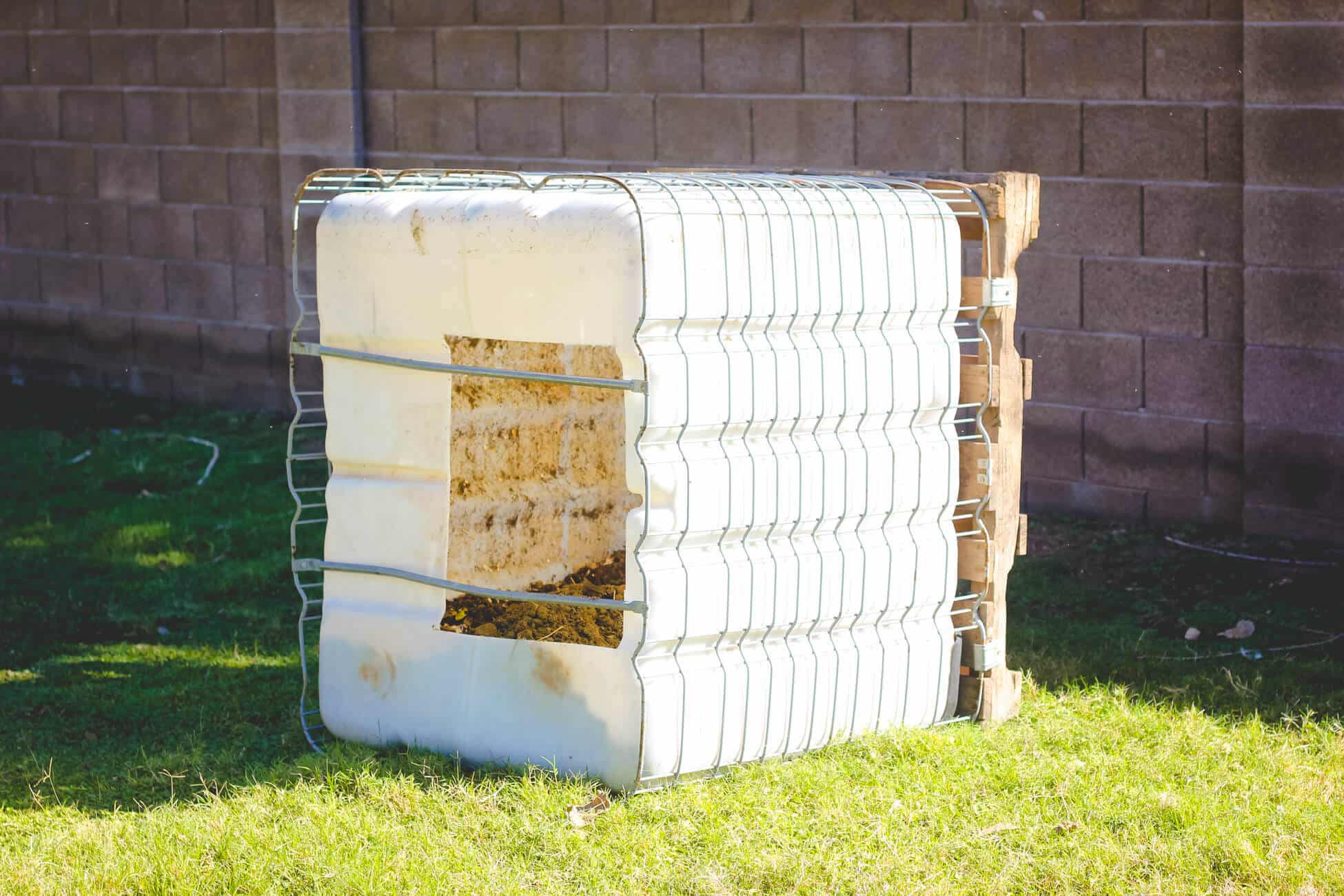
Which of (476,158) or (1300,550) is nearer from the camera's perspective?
(1300,550)

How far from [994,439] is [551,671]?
1.43 metres

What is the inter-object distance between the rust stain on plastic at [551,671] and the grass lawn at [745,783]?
225 mm

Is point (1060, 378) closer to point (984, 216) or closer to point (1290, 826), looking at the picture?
point (984, 216)

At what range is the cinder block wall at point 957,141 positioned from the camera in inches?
261

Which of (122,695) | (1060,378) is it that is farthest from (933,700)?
(1060,378)

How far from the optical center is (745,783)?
4.19 metres

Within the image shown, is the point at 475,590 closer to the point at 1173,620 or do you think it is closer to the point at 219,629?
the point at 219,629

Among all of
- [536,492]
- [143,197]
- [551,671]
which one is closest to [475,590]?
[551,671]

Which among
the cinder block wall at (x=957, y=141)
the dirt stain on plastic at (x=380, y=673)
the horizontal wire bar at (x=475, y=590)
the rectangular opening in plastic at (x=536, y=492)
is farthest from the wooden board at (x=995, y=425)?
the cinder block wall at (x=957, y=141)

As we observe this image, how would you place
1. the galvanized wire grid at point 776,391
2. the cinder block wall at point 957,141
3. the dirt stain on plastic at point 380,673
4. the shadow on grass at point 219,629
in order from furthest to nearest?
the cinder block wall at point 957,141
the shadow on grass at point 219,629
the dirt stain on plastic at point 380,673
the galvanized wire grid at point 776,391

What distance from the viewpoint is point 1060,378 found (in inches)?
289

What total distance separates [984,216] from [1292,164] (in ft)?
8.07

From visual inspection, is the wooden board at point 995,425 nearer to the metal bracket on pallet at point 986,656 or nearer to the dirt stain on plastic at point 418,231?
the metal bracket on pallet at point 986,656

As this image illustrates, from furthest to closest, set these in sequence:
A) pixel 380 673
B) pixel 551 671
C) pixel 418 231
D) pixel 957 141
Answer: pixel 957 141
pixel 380 673
pixel 418 231
pixel 551 671
